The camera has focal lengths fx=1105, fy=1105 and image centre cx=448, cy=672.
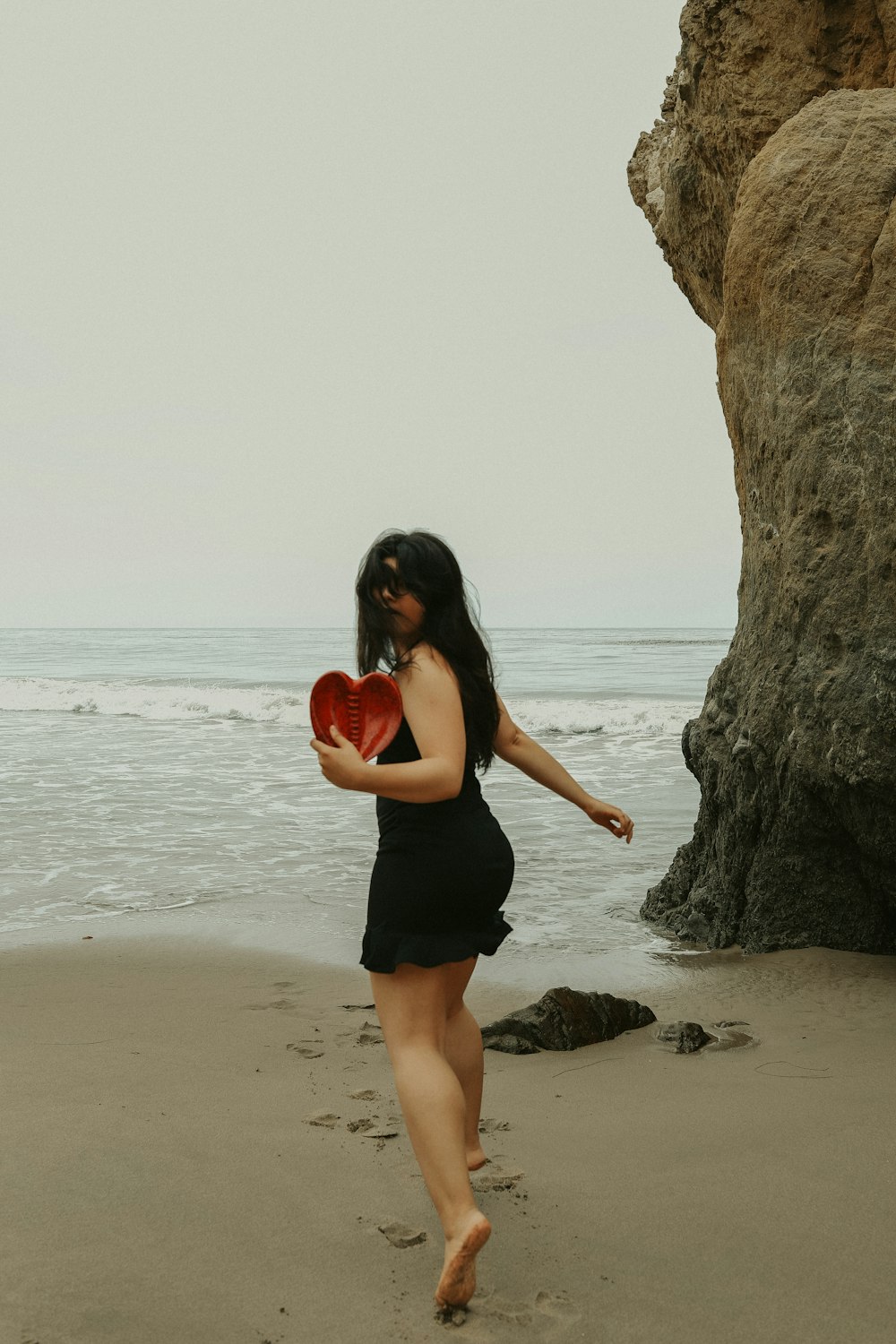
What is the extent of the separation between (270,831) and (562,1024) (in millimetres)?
5204

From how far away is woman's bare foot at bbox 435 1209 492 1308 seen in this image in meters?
2.36

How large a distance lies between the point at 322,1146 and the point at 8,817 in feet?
23.0

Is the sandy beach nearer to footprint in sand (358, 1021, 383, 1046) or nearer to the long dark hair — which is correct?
footprint in sand (358, 1021, 383, 1046)

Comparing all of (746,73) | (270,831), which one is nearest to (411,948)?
(746,73)

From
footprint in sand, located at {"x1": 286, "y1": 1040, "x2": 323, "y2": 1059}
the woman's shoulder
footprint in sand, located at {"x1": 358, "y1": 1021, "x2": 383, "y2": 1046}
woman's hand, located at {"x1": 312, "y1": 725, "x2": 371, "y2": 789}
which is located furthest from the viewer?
footprint in sand, located at {"x1": 358, "y1": 1021, "x2": 383, "y2": 1046}

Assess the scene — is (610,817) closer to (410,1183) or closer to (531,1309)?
(410,1183)

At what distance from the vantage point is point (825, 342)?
16.0ft

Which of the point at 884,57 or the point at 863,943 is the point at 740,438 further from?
the point at 863,943

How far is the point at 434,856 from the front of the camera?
2.65 metres

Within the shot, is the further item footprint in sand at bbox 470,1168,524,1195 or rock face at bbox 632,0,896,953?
rock face at bbox 632,0,896,953

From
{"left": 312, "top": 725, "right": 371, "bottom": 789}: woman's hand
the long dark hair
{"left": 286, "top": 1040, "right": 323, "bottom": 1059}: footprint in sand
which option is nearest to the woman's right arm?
the long dark hair

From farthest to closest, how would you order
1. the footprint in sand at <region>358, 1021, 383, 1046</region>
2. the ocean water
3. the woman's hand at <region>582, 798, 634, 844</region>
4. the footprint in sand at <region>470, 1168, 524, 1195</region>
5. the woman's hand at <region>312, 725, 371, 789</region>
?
the ocean water, the footprint in sand at <region>358, 1021, 383, 1046</region>, the woman's hand at <region>582, 798, 634, 844</region>, the footprint in sand at <region>470, 1168, 524, 1195</region>, the woman's hand at <region>312, 725, 371, 789</region>

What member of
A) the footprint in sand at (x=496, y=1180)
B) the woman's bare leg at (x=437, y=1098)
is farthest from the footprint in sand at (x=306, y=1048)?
the woman's bare leg at (x=437, y=1098)

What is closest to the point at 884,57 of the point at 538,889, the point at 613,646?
the point at 538,889
